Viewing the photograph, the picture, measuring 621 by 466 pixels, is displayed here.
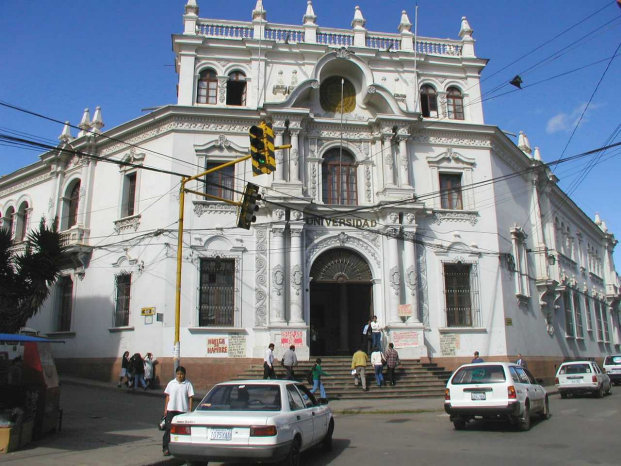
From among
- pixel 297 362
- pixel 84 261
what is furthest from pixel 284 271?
pixel 84 261

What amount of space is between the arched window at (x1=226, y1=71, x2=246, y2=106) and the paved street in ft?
44.2

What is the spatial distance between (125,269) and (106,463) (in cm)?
1524

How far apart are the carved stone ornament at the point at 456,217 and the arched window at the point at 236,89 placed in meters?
9.81

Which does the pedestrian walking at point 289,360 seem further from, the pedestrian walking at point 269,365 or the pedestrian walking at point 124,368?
the pedestrian walking at point 124,368

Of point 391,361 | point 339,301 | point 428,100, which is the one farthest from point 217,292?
point 428,100

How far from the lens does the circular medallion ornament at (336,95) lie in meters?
25.4

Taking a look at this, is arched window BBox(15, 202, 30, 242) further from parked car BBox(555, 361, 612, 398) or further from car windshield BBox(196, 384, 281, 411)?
parked car BBox(555, 361, 612, 398)

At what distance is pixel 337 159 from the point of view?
975 inches

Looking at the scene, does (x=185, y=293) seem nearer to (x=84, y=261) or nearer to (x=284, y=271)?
(x=284, y=271)

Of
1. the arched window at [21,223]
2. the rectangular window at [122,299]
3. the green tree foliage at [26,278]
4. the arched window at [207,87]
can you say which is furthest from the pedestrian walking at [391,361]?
the arched window at [21,223]

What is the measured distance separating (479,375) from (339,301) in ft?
49.7

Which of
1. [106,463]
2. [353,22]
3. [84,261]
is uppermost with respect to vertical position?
[353,22]

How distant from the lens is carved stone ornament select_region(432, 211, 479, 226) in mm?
24688

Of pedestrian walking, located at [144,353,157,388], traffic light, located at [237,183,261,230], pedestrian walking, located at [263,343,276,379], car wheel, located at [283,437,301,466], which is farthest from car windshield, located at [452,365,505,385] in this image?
pedestrian walking, located at [144,353,157,388]
